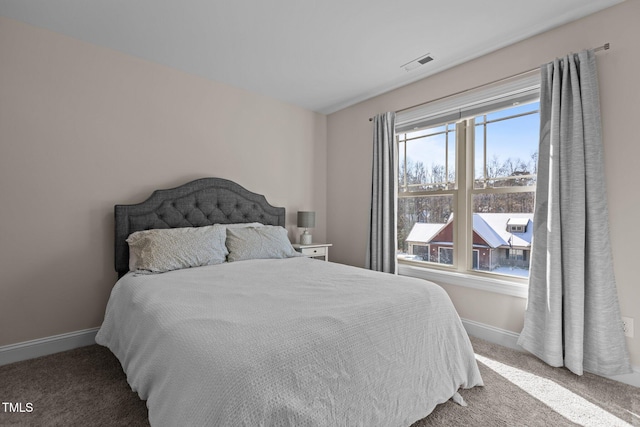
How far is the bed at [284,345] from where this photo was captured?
1.06m

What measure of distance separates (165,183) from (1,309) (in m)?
1.48

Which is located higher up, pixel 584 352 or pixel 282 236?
pixel 282 236

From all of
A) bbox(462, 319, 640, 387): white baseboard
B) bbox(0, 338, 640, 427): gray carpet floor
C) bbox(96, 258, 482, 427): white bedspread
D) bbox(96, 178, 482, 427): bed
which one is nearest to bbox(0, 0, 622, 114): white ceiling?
bbox(96, 178, 482, 427): bed

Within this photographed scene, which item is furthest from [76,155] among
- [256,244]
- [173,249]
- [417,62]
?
[417,62]

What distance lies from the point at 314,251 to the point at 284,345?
8.61ft

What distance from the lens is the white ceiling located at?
7.01ft

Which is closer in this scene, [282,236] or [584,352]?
[584,352]

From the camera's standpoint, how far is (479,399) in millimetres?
1832

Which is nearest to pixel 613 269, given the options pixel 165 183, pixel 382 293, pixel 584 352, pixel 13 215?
pixel 584 352

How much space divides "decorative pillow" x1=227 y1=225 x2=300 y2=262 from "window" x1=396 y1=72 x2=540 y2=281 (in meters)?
1.39

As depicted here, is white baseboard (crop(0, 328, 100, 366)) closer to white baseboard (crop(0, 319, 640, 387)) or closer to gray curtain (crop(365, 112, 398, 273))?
white baseboard (crop(0, 319, 640, 387))

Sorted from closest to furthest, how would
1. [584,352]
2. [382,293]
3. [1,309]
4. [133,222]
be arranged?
[382,293], [584,352], [1,309], [133,222]

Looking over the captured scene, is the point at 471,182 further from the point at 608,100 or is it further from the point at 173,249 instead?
the point at 173,249

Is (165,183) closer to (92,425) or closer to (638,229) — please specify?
(92,425)
